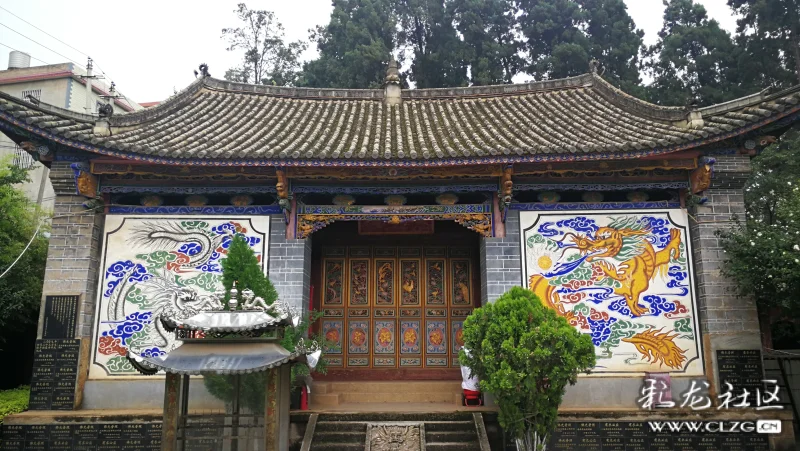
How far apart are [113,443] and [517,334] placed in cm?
529

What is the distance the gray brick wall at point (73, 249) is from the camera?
8.20 metres

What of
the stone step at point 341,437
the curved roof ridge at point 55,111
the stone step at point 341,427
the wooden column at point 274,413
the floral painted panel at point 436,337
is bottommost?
the stone step at point 341,437

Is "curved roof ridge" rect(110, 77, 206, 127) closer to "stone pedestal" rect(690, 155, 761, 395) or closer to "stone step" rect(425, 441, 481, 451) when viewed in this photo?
"stone step" rect(425, 441, 481, 451)

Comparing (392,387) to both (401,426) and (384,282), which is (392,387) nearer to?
(384,282)

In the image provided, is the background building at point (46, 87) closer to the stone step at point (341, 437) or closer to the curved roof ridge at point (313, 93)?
the curved roof ridge at point (313, 93)

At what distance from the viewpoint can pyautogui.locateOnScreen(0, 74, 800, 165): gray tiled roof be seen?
7.79 meters

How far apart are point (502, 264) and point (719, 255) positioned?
9.89ft

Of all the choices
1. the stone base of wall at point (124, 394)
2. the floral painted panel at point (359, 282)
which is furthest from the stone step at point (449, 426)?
the stone base of wall at point (124, 394)

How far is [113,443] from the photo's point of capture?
7492mm

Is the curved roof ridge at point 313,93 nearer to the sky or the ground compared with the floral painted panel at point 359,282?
nearer to the sky

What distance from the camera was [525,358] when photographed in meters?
6.03

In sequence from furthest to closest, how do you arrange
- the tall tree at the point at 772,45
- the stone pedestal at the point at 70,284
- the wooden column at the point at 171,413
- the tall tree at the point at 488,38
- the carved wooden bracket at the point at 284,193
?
the tall tree at the point at 488,38 < the tall tree at the point at 772,45 < the carved wooden bracket at the point at 284,193 < the stone pedestal at the point at 70,284 < the wooden column at the point at 171,413

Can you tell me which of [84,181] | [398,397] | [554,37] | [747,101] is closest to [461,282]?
[398,397]

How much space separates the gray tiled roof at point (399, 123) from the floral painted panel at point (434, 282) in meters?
2.21
